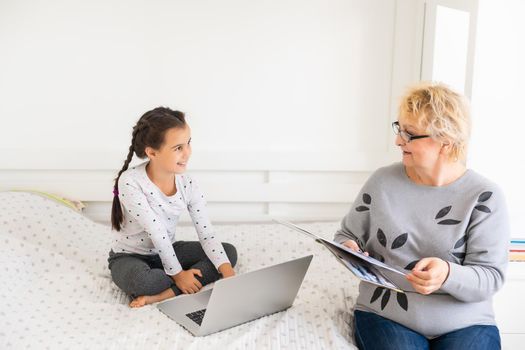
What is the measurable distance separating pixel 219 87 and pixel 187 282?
95 cm

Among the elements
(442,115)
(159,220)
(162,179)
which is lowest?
(159,220)

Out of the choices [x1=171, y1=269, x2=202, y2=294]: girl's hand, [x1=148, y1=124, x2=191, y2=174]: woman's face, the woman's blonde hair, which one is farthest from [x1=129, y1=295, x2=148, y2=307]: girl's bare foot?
the woman's blonde hair

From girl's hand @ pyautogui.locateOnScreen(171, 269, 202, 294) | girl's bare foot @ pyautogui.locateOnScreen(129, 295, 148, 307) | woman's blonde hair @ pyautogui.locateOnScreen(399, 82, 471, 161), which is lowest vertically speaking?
girl's bare foot @ pyautogui.locateOnScreen(129, 295, 148, 307)

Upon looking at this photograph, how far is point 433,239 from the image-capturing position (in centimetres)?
150

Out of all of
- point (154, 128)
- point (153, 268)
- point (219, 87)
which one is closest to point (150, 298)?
point (153, 268)

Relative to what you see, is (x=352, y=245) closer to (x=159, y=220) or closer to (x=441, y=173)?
(x=441, y=173)

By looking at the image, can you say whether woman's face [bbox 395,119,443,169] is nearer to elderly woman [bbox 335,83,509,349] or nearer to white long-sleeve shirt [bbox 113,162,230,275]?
elderly woman [bbox 335,83,509,349]

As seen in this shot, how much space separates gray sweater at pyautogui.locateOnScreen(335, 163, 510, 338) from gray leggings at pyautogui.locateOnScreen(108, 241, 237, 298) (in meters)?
0.60

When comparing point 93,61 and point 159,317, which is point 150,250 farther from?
point 93,61

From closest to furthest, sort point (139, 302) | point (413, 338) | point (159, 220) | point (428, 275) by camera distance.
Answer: point (428, 275)
point (413, 338)
point (139, 302)
point (159, 220)

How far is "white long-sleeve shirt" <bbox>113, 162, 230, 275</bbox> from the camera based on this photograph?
185cm

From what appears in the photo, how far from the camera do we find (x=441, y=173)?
59.6 inches

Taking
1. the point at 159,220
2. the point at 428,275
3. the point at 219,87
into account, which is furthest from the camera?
the point at 219,87

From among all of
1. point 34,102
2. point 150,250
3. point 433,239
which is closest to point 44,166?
point 34,102
